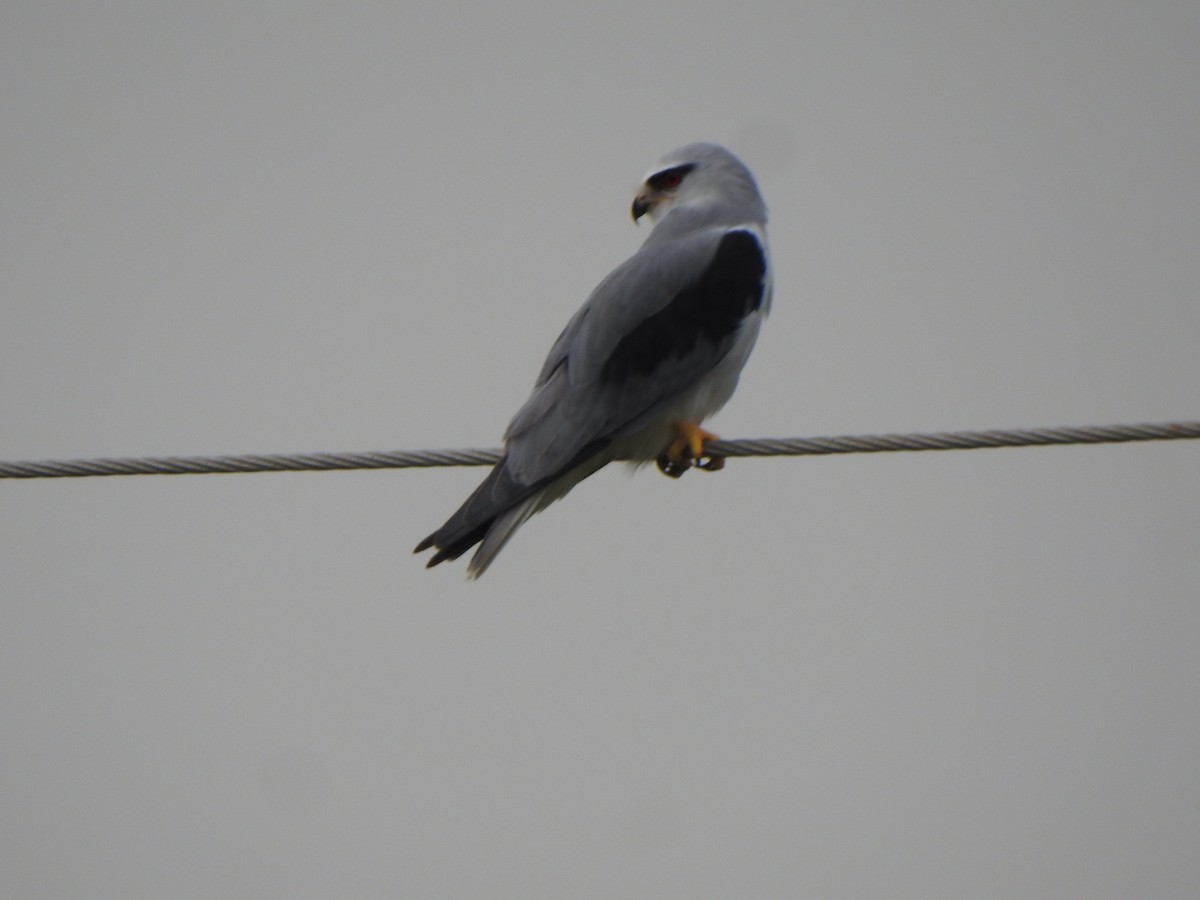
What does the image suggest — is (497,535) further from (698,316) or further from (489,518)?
(698,316)

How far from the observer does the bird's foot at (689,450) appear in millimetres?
5199

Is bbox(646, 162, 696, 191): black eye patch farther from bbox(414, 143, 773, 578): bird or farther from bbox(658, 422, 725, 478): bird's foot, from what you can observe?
bbox(658, 422, 725, 478): bird's foot

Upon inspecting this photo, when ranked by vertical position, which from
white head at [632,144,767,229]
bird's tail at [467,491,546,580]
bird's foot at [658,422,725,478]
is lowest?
bird's tail at [467,491,546,580]

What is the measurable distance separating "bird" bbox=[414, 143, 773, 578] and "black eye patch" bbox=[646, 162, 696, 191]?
64cm

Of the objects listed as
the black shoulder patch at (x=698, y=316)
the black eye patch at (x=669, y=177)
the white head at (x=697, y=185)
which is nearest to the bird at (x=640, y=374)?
the black shoulder patch at (x=698, y=316)

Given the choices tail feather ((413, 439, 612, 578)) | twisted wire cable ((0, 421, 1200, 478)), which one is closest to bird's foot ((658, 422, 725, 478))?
tail feather ((413, 439, 612, 578))

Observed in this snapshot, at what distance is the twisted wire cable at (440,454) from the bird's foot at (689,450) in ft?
3.43

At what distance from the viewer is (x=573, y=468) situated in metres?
5.01

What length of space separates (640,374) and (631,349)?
3.9 inches

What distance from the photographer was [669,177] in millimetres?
6203

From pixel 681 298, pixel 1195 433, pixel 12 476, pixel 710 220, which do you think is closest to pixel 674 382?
pixel 681 298

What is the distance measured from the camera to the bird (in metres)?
4.86

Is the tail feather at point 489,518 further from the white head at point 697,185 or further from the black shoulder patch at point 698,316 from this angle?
the white head at point 697,185

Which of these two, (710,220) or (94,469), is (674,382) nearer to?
(710,220)
